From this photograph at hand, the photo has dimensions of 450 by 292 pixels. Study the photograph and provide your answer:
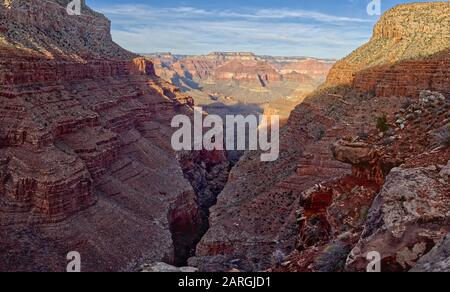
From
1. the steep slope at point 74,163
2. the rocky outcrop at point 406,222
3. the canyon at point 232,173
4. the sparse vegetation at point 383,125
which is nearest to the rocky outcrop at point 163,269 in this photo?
the canyon at point 232,173

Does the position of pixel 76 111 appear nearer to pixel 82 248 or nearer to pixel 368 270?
pixel 82 248

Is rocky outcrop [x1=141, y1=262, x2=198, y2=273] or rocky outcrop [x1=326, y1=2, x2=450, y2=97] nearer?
rocky outcrop [x1=141, y1=262, x2=198, y2=273]

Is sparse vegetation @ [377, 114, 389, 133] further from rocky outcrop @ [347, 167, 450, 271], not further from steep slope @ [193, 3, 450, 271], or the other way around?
rocky outcrop @ [347, 167, 450, 271]

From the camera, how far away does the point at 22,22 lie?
50.8 meters

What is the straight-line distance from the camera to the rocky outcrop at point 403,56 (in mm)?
39750

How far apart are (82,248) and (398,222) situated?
24947 millimetres

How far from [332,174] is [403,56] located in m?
17.5

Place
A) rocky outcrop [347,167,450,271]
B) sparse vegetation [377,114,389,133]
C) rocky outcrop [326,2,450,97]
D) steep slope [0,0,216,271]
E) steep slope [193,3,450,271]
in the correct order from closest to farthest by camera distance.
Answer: rocky outcrop [347,167,450,271] → steep slope [193,3,450,271] → sparse vegetation [377,114,389,133] → steep slope [0,0,216,271] → rocky outcrop [326,2,450,97]

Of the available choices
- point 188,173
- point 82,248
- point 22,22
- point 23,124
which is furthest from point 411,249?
point 188,173

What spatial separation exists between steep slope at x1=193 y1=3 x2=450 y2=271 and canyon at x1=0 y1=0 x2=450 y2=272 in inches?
4.5

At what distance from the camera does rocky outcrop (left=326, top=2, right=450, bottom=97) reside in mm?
39750

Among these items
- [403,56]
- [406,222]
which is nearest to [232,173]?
[403,56]

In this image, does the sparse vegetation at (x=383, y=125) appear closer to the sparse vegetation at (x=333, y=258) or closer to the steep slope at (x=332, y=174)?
the steep slope at (x=332, y=174)

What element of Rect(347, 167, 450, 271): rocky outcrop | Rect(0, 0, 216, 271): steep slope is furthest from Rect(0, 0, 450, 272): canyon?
Rect(0, 0, 216, 271): steep slope
